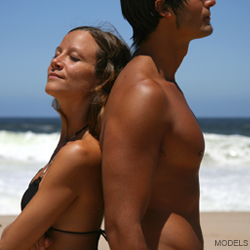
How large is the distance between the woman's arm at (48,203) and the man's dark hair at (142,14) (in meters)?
0.62

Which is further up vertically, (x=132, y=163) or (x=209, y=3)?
(x=209, y=3)

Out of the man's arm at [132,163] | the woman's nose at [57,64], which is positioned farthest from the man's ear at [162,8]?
the woman's nose at [57,64]

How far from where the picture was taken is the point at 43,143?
17312 mm

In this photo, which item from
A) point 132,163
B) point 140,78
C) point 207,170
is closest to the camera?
point 132,163

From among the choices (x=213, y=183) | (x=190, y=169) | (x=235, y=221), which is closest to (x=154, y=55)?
(x=190, y=169)

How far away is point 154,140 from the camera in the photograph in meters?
1.34

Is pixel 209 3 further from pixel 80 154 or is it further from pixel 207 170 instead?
pixel 207 170

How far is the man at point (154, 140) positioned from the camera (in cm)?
132

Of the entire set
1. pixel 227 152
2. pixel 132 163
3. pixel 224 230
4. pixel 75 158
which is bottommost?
pixel 227 152

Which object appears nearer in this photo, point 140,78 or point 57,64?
point 140,78

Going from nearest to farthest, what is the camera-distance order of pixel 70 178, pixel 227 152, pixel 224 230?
pixel 70 178, pixel 224 230, pixel 227 152

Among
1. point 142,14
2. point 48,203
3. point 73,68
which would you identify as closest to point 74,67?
point 73,68

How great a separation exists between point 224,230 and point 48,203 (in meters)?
4.03

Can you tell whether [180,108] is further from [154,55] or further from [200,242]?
[200,242]
